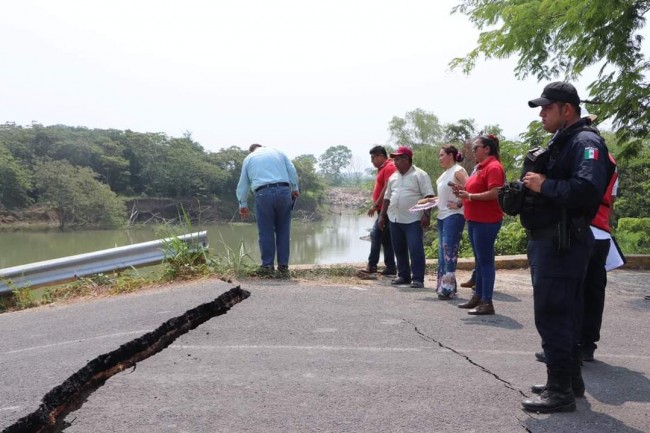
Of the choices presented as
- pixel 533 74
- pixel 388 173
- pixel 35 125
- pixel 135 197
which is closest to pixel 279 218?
pixel 388 173

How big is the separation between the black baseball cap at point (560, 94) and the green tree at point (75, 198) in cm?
4908

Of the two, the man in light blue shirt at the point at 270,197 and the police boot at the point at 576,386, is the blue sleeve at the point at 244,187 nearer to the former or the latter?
the man in light blue shirt at the point at 270,197

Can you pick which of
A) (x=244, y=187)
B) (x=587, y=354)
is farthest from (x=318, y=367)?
(x=244, y=187)

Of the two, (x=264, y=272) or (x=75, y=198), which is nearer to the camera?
(x=264, y=272)

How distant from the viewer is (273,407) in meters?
3.16

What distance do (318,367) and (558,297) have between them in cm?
159

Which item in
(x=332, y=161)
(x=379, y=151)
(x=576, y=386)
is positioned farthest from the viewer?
(x=332, y=161)

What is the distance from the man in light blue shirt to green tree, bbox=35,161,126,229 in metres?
44.4

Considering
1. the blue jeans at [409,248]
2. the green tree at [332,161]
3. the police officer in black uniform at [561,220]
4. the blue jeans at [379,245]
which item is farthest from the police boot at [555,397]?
the green tree at [332,161]

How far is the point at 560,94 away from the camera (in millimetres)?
3293

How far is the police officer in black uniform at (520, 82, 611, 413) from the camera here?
3.12m

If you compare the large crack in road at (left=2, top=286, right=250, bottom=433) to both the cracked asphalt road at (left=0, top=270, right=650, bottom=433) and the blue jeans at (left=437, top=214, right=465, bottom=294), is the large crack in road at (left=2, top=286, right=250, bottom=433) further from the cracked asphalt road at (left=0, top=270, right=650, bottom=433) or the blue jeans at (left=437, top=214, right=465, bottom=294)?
the blue jeans at (left=437, top=214, right=465, bottom=294)

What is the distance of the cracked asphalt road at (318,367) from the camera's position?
9.89 feet

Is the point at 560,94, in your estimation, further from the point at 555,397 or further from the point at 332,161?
the point at 332,161
